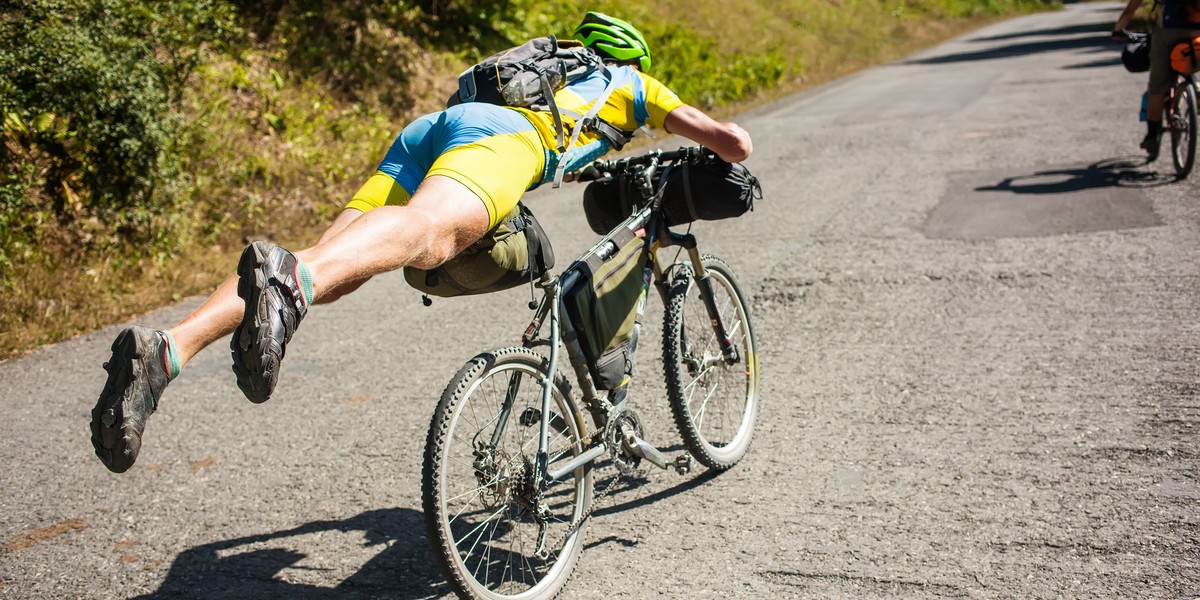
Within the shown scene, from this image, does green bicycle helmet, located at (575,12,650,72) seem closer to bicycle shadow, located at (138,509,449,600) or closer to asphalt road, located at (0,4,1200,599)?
asphalt road, located at (0,4,1200,599)

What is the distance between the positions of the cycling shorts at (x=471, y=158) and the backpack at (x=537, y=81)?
0.08 m

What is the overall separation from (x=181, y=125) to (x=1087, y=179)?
813 cm

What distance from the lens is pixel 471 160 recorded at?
2.98 meters

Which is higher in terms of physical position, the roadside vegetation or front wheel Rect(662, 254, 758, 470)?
the roadside vegetation

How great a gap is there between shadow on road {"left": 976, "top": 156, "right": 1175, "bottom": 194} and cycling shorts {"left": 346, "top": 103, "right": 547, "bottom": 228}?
275 inches

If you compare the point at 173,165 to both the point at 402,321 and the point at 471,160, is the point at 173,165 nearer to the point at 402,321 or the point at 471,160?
the point at 402,321

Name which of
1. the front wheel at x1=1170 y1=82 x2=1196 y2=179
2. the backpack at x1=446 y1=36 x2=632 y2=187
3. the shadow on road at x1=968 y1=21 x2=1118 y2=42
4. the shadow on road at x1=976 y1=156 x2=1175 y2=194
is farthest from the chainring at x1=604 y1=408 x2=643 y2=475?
the shadow on road at x1=968 y1=21 x2=1118 y2=42

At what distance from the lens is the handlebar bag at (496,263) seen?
10.8 feet

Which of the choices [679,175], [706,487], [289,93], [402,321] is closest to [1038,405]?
[706,487]

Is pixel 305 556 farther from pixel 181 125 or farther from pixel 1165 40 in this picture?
pixel 1165 40

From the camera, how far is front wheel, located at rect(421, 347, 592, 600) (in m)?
2.97

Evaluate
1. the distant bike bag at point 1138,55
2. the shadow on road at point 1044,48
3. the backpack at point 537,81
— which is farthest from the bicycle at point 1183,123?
the shadow on road at point 1044,48

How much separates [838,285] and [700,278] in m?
2.75

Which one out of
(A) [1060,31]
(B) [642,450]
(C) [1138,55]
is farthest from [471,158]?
(A) [1060,31]
